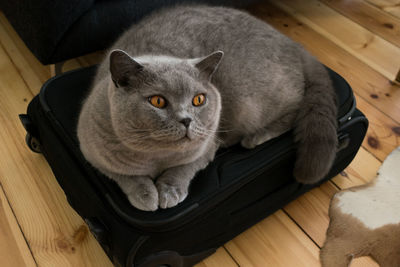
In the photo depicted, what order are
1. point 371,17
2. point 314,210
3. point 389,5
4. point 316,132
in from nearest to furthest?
point 316,132 < point 314,210 < point 371,17 < point 389,5

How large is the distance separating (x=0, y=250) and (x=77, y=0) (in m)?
0.90

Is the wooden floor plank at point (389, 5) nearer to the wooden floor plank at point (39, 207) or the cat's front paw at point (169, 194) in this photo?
the cat's front paw at point (169, 194)

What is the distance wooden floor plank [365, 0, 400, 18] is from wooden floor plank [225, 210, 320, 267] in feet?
5.68

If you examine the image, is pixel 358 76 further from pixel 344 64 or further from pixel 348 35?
pixel 348 35

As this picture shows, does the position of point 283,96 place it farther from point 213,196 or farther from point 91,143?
point 91,143

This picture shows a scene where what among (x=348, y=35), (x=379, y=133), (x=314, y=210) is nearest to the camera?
(x=314, y=210)

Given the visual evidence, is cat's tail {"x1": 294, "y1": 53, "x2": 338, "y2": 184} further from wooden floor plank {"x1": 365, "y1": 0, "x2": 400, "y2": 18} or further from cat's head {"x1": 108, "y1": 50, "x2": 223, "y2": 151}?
wooden floor plank {"x1": 365, "y1": 0, "x2": 400, "y2": 18}

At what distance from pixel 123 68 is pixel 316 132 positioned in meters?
0.63

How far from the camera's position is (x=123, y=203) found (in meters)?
1.05

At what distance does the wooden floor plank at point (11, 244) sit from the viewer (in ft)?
3.95

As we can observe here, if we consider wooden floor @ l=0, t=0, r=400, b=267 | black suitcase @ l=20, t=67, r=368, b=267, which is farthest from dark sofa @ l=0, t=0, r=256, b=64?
wooden floor @ l=0, t=0, r=400, b=267

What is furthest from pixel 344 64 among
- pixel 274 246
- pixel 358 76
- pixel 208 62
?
pixel 208 62

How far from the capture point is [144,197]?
1014 millimetres

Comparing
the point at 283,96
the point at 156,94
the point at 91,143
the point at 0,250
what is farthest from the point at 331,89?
the point at 0,250
